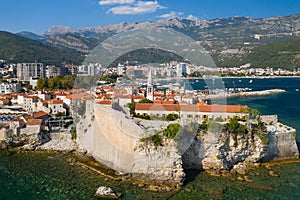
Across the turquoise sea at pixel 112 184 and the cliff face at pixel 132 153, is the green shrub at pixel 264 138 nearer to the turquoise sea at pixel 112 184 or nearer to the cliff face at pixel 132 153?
the turquoise sea at pixel 112 184

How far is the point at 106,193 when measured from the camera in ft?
29.0

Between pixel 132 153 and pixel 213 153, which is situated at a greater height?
pixel 132 153

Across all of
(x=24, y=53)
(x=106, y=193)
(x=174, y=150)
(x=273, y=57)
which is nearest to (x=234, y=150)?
(x=174, y=150)

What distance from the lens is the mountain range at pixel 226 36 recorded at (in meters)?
80.6

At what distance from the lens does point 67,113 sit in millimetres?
19312

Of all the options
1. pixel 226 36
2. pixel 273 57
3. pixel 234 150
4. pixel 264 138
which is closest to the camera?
pixel 234 150

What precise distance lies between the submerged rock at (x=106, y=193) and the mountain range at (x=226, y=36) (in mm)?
56514

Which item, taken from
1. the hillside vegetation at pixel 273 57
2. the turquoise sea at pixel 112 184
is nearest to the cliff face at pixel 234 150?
the turquoise sea at pixel 112 184

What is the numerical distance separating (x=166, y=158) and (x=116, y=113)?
2644 millimetres

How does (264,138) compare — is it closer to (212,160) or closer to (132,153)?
(212,160)

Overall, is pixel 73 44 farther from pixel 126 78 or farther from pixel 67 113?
pixel 67 113

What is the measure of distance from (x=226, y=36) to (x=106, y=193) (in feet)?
351

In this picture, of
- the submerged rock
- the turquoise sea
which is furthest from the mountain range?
the submerged rock

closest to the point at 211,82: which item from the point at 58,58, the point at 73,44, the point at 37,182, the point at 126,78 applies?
the point at 126,78
